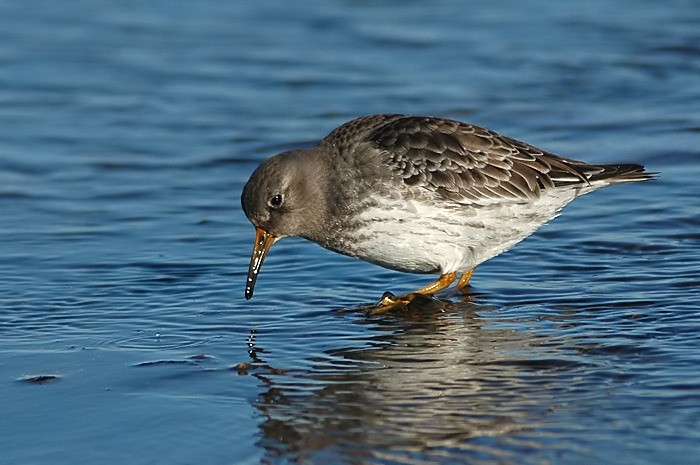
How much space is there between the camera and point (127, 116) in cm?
1473

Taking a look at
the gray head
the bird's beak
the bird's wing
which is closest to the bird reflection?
the bird's beak

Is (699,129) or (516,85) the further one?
(516,85)

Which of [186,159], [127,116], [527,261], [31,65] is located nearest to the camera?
[527,261]

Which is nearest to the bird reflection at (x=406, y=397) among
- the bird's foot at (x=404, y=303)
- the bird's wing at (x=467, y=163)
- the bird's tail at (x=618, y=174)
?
the bird's foot at (x=404, y=303)

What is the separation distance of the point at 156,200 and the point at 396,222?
164 inches

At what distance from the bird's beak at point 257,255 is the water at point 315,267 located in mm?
174

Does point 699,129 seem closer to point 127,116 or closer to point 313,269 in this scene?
point 313,269

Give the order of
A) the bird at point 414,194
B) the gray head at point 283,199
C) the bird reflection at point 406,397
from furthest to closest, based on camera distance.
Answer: the gray head at point 283,199, the bird at point 414,194, the bird reflection at point 406,397

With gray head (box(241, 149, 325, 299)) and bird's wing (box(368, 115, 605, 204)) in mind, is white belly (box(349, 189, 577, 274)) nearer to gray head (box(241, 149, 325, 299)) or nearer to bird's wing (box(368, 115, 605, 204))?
bird's wing (box(368, 115, 605, 204))

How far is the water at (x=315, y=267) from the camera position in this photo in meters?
5.98

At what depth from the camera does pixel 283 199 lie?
28.1 ft

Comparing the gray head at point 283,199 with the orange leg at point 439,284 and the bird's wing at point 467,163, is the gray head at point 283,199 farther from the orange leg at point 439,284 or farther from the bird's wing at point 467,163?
the orange leg at point 439,284

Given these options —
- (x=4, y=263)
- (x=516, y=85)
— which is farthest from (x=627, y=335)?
(x=516, y=85)

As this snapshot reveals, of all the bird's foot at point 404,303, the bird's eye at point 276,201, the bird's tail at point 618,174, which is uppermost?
the bird's tail at point 618,174
